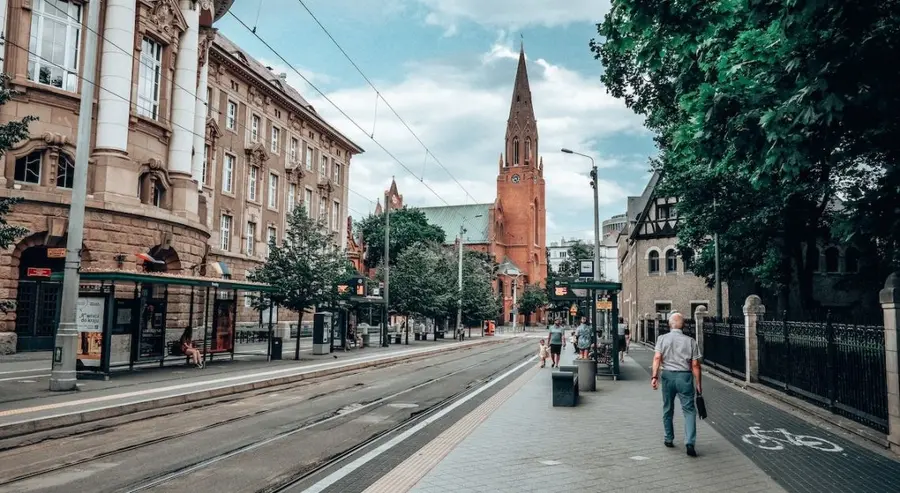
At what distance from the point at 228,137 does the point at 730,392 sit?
33.0 m

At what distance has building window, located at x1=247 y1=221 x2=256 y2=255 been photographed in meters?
42.4

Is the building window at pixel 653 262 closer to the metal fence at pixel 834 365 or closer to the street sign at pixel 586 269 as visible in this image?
the street sign at pixel 586 269

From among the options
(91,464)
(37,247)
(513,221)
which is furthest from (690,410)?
(513,221)

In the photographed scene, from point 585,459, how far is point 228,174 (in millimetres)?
36701

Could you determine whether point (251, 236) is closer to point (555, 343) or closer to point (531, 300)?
point (555, 343)

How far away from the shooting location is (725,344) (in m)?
19.8

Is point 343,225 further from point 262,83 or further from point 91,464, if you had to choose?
point 91,464

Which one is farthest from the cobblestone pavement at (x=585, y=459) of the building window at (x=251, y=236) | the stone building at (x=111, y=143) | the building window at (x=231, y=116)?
the building window at (x=251, y=236)

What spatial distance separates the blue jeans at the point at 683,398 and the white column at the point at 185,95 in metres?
23.7

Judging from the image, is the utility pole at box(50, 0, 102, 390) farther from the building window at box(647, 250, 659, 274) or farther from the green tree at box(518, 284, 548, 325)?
the green tree at box(518, 284, 548, 325)

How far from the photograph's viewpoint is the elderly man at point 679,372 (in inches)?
309

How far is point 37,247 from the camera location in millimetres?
24094

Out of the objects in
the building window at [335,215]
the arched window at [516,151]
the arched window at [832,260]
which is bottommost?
the arched window at [832,260]

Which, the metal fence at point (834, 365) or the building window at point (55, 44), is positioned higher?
the building window at point (55, 44)
